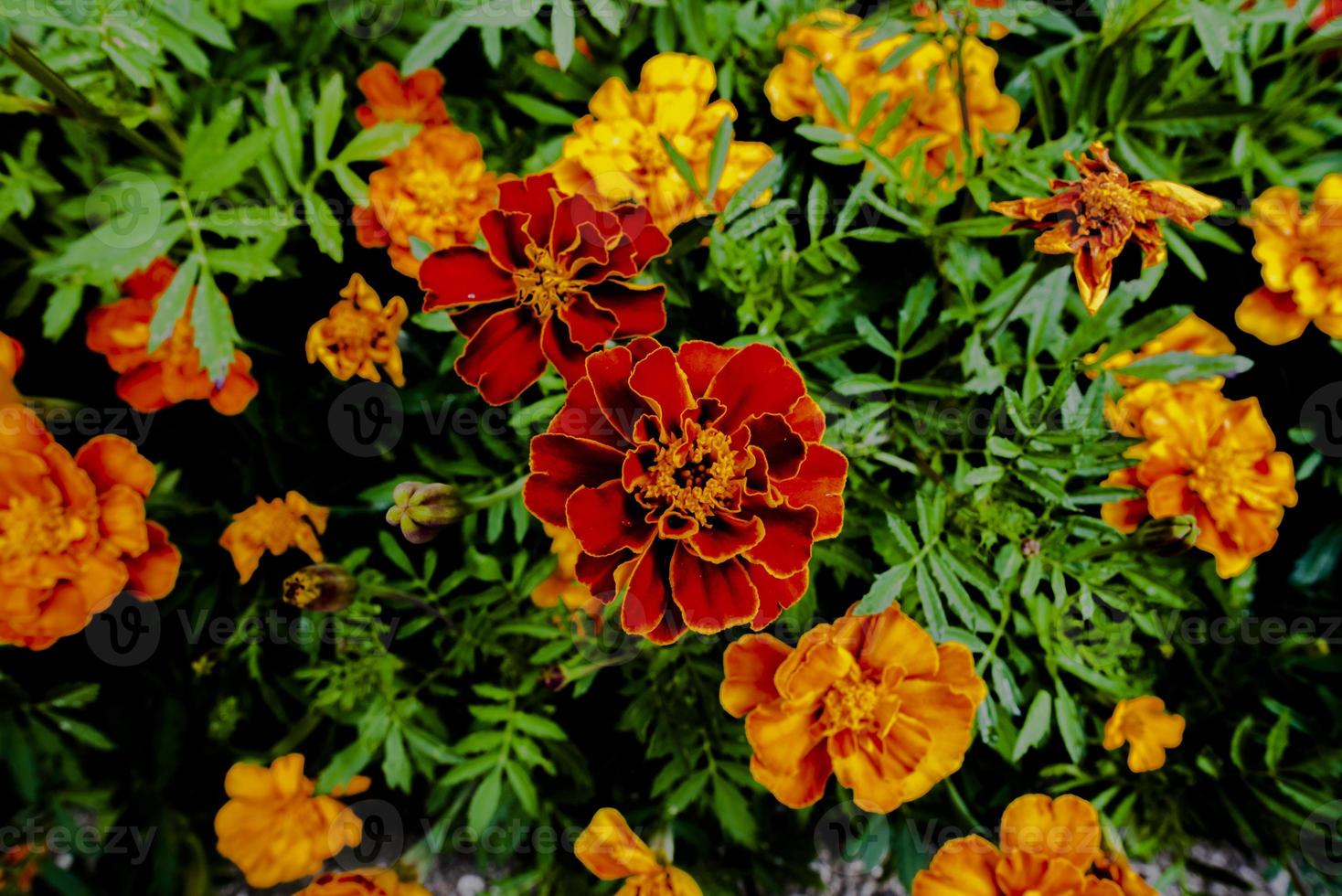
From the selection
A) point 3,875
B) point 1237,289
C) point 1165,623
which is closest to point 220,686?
point 3,875

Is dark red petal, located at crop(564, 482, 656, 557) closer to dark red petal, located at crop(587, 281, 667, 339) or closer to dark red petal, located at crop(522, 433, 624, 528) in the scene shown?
dark red petal, located at crop(522, 433, 624, 528)

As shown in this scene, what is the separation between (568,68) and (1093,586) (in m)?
0.87

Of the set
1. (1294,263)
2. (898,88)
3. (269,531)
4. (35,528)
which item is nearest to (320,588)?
(269,531)

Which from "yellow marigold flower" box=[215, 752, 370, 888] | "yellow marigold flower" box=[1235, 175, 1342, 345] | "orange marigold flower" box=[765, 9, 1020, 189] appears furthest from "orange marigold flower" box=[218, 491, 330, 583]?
"yellow marigold flower" box=[1235, 175, 1342, 345]

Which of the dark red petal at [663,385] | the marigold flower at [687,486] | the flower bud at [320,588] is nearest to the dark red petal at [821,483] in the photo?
the marigold flower at [687,486]

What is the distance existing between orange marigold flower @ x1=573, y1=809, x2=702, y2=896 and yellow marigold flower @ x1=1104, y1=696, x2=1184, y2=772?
0.51 meters

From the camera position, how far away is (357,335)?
38.5 inches

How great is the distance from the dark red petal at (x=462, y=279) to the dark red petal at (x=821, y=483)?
0.29 metres

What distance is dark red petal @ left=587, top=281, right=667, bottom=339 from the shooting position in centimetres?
75

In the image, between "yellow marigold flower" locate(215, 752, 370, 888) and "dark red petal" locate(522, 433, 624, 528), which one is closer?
"dark red petal" locate(522, 433, 624, 528)

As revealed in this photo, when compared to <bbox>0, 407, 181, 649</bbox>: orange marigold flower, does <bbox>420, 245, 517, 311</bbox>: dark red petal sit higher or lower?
higher

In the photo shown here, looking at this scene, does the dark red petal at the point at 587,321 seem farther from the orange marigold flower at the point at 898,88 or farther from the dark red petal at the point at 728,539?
the orange marigold flower at the point at 898,88

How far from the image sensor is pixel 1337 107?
117 cm

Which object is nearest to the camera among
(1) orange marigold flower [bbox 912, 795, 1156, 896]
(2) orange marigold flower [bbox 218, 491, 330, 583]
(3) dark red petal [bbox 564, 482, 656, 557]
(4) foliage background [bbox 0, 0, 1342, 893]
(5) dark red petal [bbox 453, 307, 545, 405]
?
(3) dark red petal [bbox 564, 482, 656, 557]
